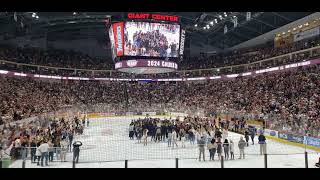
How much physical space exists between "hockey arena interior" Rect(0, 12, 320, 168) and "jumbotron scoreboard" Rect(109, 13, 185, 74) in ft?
0.33

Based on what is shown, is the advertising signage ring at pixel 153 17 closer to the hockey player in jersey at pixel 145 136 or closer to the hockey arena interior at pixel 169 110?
the hockey arena interior at pixel 169 110

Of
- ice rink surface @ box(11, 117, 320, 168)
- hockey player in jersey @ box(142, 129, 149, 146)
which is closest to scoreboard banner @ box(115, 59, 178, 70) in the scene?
ice rink surface @ box(11, 117, 320, 168)

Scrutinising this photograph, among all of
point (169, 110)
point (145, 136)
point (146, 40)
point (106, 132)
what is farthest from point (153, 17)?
point (145, 136)

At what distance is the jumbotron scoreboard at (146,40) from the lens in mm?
31625

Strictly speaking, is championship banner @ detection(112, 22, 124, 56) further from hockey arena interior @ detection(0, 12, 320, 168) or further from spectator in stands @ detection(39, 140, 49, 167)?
spectator in stands @ detection(39, 140, 49, 167)

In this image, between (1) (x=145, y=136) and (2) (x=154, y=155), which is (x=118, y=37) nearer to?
(1) (x=145, y=136)

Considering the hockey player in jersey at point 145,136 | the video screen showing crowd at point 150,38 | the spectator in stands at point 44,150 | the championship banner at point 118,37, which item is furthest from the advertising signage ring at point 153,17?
the spectator in stands at point 44,150

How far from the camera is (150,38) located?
3209cm

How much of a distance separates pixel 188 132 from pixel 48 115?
15021 millimetres

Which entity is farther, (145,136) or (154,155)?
(145,136)

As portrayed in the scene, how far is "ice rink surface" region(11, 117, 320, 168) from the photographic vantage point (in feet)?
49.5

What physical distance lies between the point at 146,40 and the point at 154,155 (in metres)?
16.5
